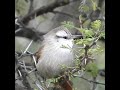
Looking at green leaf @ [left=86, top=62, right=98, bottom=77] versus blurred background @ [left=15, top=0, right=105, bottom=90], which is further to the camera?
blurred background @ [left=15, top=0, right=105, bottom=90]

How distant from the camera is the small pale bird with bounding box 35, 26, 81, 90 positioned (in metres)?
2.56

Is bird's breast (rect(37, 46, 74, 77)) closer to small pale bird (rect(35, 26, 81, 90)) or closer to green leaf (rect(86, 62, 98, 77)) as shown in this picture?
small pale bird (rect(35, 26, 81, 90))

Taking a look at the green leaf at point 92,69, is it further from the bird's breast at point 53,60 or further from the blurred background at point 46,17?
the blurred background at point 46,17

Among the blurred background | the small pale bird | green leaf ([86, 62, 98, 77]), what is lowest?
green leaf ([86, 62, 98, 77])

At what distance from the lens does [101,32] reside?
7.29 feet

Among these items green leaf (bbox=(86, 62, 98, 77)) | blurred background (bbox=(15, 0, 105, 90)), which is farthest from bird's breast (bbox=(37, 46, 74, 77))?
blurred background (bbox=(15, 0, 105, 90))

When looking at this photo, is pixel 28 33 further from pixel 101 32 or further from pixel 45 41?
pixel 101 32

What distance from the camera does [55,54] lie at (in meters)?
2.67

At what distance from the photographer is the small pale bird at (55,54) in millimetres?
2561

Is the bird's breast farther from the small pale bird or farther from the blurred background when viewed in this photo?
the blurred background

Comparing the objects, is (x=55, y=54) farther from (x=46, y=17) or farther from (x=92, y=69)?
(x=46, y=17)

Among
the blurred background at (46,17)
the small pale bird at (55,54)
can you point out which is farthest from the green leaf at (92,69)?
the blurred background at (46,17)

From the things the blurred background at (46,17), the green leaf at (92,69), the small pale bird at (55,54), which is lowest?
the green leaf at (92,69)

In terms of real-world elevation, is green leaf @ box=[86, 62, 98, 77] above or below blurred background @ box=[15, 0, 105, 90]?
below
